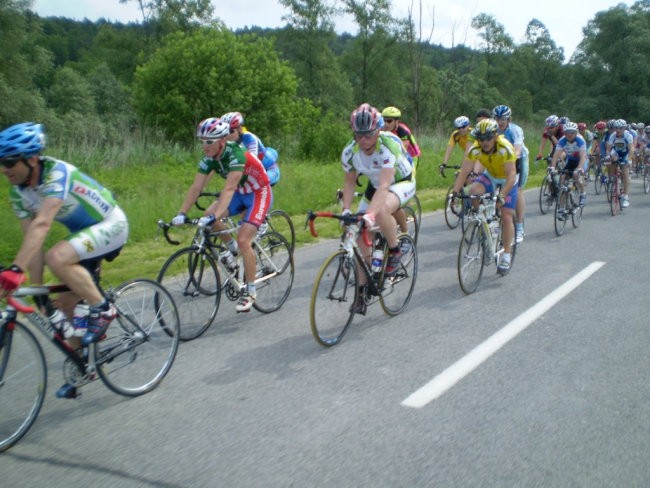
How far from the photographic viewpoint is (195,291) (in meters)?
5.73

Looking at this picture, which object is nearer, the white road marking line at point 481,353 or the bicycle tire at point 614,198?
the white road marking line at point 481,353

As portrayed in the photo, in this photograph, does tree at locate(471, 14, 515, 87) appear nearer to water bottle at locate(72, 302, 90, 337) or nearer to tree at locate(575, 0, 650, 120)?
tree at locate(575, 0, 650, 120)

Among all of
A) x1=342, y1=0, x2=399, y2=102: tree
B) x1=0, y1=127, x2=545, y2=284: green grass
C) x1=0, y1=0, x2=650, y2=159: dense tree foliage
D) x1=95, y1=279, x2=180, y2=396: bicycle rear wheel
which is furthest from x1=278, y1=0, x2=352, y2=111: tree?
x1=95, y1=279, x2=180, y2=396: bicycle rear wheel

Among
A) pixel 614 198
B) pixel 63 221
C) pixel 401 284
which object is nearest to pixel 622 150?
pixel 614 198

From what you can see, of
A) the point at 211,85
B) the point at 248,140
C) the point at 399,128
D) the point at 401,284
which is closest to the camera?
the point at 401,284

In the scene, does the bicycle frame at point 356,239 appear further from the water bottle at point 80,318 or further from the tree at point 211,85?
the tree at point 211,85

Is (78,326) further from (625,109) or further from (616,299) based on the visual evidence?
(625,109)

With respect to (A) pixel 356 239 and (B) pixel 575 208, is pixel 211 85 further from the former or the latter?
(A) pixel 356 239

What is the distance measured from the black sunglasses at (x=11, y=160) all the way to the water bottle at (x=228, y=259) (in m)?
2.38

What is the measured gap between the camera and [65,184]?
12.6ft

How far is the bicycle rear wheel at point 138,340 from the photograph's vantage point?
14.3 feet

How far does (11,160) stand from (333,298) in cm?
284

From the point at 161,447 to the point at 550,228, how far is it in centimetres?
968

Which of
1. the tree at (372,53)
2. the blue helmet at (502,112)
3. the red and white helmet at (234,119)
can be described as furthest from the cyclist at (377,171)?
the tree at (372,53)
